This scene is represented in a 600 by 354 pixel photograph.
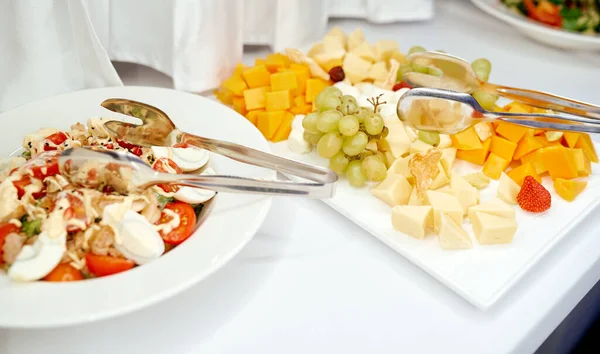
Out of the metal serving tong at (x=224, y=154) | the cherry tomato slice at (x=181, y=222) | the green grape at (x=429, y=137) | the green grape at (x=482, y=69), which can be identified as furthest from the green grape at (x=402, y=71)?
the cherry tomato slice at (x=181, y=222)

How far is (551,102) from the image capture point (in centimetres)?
85

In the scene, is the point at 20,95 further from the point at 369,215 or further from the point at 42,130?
the point at 369,215

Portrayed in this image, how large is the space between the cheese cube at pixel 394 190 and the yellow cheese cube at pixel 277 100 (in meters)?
0.25

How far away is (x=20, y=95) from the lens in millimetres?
883

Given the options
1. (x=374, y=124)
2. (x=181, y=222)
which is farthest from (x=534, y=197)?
(x=181, y=222)

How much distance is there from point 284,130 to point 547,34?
0.71 m

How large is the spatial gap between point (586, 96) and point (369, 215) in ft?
2.15

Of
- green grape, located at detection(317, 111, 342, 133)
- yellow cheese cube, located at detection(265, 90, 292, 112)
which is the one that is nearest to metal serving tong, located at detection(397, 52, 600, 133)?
green grape, located at detection(317, 111, 342, 133)

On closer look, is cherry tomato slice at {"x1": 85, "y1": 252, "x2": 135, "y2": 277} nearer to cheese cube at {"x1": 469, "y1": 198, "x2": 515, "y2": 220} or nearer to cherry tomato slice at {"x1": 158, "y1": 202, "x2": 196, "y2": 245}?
cherry tomato slice at {"x1": 158, "y1": 202, "x2": 196, "y2": 245}

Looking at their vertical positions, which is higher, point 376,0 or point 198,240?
point 376,0

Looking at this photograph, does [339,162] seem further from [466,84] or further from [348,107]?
[466,84]

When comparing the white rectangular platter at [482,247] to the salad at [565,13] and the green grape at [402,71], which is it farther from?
the salad at [565,13]

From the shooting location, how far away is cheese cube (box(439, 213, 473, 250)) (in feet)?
2.18

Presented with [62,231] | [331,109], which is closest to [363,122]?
[331,109]
